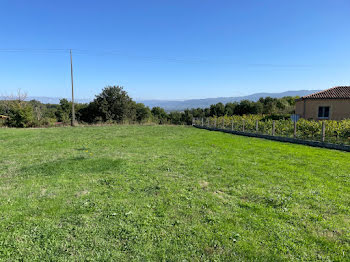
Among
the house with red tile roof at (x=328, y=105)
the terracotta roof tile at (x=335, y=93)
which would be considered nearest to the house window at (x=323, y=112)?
the house with red tile roof at (x=328, y=105)

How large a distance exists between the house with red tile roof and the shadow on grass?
2051 centimetres

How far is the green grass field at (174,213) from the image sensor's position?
7.70 feet

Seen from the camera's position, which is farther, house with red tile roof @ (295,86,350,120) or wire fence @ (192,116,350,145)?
house with red tile roof @ (295,86,350,120)

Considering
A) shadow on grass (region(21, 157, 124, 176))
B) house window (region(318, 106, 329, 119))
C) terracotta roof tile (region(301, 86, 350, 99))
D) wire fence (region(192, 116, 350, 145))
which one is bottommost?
shadow on grass (region(21, 157, 124, 176))

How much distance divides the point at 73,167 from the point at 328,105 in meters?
22.2

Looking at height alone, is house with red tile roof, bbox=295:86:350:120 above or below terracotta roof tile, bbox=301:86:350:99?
below

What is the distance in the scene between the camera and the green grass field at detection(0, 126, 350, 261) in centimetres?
235

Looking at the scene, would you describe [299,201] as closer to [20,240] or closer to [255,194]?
[255,194]

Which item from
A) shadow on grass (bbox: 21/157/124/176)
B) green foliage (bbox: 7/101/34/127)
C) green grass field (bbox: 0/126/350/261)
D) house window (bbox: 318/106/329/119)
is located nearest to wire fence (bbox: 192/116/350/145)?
green grass field (bbox: 0/126/350/261)

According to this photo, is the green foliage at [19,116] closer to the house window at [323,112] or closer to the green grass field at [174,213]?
the green grass field at [174,213]

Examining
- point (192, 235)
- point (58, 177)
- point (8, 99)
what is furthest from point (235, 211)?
point (8, 99)

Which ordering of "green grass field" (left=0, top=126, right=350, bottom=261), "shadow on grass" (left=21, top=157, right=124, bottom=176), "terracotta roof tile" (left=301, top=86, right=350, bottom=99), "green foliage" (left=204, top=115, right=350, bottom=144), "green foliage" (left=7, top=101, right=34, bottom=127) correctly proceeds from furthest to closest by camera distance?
1. "green foliage" (left=7, top=101, right=34, bottom=127)
2. "terracotta roof tile" (left=301, top=86, right=350, bottom=99)
3. "green foliage" (left=204, top=115, right=350, bottom=144)
4. "shadow on grass" (left=21, top=157, right=124, bottom=176)
5. "green grass field" (left=0, top=126, right=350, bottom=261)

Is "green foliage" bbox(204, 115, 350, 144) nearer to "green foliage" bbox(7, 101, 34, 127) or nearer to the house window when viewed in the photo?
the house window

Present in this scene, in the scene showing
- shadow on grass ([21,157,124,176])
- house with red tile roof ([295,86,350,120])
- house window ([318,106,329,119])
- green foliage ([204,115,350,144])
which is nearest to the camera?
shadow on grass ([21,157,124,176])
